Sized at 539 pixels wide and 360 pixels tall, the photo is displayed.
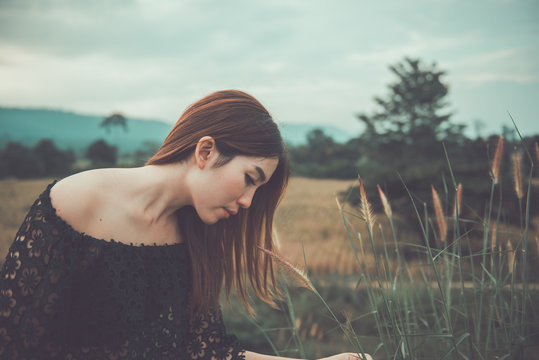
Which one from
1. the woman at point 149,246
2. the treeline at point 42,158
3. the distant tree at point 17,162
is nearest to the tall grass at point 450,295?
the woman at point 149,246

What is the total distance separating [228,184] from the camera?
4.45 ft

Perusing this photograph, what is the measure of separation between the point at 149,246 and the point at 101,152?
9.57 m

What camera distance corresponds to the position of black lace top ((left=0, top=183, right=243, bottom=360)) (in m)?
1.09

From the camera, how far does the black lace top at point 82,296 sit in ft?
3.57

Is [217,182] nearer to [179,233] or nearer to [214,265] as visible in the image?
[179,233]

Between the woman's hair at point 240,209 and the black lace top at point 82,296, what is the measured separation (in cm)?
19

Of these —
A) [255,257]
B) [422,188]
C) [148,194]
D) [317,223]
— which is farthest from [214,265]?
[317,223]

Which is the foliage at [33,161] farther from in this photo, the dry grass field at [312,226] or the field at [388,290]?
the field at [388,290]

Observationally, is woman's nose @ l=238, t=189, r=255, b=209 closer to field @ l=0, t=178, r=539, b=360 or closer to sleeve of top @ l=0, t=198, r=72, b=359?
field @ l=0, t=178, r=539, b=360

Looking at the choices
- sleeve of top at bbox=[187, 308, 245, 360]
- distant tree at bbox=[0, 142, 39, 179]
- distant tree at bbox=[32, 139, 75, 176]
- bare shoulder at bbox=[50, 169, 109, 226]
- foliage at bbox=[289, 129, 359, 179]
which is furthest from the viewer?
distant tree at bbox=[32, 139, 75, 176]

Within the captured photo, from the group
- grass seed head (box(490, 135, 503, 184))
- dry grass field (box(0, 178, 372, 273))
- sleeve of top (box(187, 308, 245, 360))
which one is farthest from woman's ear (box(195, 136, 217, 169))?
dry grass field (box(0, 178, 372, 273))

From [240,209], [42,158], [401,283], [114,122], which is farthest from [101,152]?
[401,283]

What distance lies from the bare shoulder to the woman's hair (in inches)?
10.7

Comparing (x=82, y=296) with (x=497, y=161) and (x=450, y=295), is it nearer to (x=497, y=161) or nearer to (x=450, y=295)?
(x=450, y=295)
